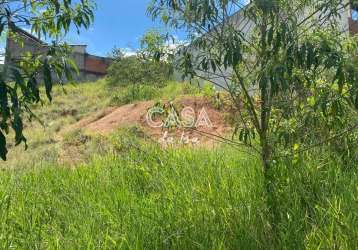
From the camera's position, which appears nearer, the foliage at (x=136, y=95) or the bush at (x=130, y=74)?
the foliage at (x=136, y=95)

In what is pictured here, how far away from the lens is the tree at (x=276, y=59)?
2930mm

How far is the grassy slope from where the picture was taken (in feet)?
11.8

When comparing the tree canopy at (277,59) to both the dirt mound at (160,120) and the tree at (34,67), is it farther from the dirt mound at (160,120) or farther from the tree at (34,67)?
the dirt mound at (160,120)

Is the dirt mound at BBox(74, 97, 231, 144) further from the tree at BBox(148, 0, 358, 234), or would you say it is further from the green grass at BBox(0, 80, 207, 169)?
the tree at BBox(148, 0, 358, 234)

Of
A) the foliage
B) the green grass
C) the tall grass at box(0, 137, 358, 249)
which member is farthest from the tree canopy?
the foliage

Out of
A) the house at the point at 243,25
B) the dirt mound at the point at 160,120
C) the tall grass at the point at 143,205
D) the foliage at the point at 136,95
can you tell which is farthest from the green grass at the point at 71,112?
the house at the point at 243,25

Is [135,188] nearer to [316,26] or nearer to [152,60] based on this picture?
[152,60]

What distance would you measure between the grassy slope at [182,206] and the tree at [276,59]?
0.31 metres

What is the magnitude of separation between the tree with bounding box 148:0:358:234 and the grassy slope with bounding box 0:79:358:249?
310 millimetres

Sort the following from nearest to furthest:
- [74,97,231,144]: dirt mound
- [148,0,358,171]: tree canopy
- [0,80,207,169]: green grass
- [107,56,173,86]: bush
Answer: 1. [148,0,358,171]: tree canopy
2. [0,80,207,169]: green grass
3. [74,97,231,144]: dirt mound
4. [107,56,173,86]: bush

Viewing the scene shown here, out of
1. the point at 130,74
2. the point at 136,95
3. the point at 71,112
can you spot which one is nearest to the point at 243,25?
the point at 136,95

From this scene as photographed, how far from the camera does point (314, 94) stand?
3748 millimetres

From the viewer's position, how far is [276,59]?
309 cm

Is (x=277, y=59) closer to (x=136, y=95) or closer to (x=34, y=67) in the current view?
(x=34, y=67)
